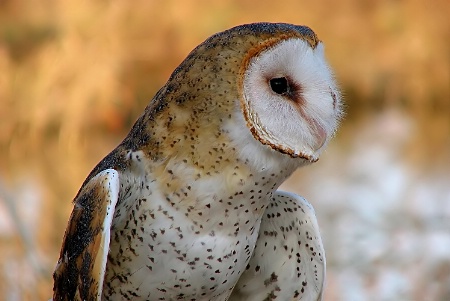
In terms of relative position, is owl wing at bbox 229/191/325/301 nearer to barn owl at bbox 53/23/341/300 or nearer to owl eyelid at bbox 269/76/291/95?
barn owl at bbox 53/23/341/300

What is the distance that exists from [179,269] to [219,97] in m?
0.29

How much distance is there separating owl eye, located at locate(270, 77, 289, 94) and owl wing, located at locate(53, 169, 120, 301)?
0.96ft

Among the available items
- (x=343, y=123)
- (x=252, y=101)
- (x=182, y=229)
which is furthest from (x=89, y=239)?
(x=343, y=123)

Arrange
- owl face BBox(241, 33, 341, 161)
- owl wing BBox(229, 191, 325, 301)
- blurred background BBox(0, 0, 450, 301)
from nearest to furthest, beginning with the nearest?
owl face BBox(241, 33, 341, 161) < owl wing BBox(229, 191, 325, 301) < blurred background BBox(0, 0, 450, 301)

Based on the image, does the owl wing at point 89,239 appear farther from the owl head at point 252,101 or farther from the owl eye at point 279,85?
the owl eye at point 279,85

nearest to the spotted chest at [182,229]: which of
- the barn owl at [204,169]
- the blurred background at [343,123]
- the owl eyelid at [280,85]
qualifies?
the barn owl at [204,169]

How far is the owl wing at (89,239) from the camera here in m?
1.45

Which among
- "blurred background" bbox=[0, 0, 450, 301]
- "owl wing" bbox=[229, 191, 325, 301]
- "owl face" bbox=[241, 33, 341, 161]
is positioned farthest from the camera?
"blurred background" bbox=[0, 0, 450, 301]

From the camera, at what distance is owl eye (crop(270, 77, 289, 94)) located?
146cm

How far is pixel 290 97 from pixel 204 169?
0.59 feet

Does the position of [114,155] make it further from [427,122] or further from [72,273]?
[427,122]

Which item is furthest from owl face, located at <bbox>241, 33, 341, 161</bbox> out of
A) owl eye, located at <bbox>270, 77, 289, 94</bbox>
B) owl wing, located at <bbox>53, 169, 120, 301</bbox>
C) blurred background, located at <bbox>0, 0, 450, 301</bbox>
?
blurred background, located at <bbox>0, 0, 450, 301</bbox>

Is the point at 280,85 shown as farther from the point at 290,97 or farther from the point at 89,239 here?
the point at 89,239

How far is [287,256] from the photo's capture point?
1.73 m
